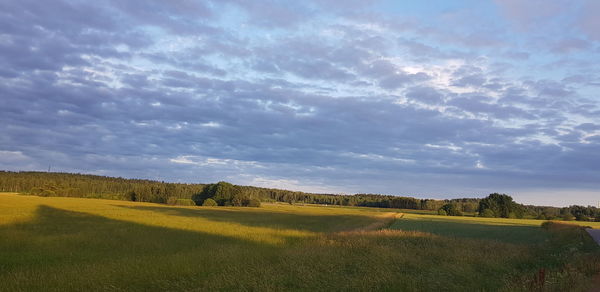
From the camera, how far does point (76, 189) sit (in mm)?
130500

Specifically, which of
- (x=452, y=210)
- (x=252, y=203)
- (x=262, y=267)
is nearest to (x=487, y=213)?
(x=452, y=210)

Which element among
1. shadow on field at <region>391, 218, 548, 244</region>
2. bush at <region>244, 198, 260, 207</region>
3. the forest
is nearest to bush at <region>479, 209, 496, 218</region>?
the forest

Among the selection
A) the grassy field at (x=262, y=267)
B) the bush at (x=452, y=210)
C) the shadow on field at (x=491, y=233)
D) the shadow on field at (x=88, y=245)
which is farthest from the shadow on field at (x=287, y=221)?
the bush at (x=452, y=210)

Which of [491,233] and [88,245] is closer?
[88,245]

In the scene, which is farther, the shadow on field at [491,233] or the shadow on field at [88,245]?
the shadow on field at [491,233]

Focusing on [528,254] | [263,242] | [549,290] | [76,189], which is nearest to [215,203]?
[76,189]

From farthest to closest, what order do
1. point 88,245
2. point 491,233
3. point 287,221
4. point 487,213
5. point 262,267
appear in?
point 487,213 → point 287,221 → point 491,233 → point 88,245 → point 262,267

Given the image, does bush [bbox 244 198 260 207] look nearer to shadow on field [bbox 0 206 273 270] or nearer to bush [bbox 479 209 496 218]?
bush [bbox 479 209 496 218]

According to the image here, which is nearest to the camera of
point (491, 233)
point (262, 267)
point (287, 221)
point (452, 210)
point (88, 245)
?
point (262, 267)

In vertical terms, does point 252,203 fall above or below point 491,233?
below

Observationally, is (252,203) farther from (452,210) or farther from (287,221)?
(287,221)

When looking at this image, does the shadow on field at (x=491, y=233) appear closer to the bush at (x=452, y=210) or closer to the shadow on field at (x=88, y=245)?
the shadow on field at (x=88, y=245)

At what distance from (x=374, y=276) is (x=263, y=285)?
388 cm

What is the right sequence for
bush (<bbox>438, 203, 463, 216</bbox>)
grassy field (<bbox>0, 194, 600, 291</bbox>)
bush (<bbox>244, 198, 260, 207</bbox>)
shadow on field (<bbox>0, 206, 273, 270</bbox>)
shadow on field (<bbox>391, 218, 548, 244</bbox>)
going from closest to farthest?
1. grassy field (<bbox>0, 194, 600, 291</bbox>)
2. shadow on field (<bbox>0, 206, 273, 270</bbox>)
3. shadow on field (<bbox>391, 218, 548, 244</bbox>)
4. bush (<bbox>438, 203, 463, 216</bbox>)
5. bush (<bbox>244, 198, 260, 207</bbox>)
